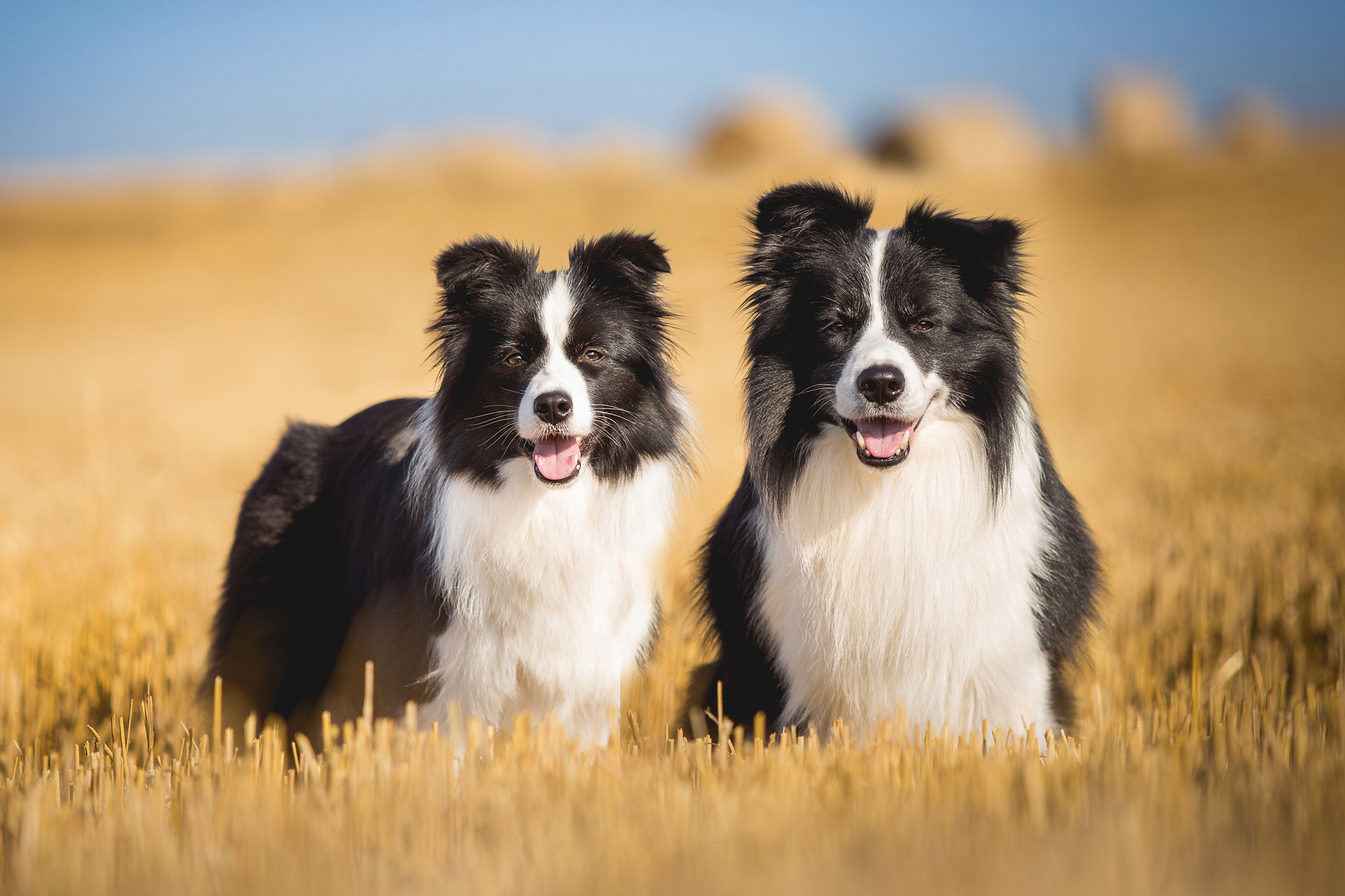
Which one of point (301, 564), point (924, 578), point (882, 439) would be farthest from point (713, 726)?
point (301, 564)

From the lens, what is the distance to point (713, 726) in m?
3.46

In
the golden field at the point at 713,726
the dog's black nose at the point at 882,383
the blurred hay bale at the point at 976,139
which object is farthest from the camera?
the blurred hay bale at the point at 976,139

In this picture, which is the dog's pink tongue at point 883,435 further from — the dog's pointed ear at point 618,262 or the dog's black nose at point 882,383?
the dog's pointed ear at point 618,262

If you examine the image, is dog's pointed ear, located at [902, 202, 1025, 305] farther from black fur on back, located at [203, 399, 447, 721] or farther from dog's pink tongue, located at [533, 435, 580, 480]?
black fur on back, located at [203, 399, 447, 721]

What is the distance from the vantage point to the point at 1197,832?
189 centimetres

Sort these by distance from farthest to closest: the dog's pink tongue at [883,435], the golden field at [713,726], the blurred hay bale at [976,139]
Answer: the blurred hay bale at [976,139] < the dog's pink tongue at [883,435] < the golden field at [713,726]

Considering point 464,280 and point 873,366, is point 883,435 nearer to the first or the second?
point 873,366

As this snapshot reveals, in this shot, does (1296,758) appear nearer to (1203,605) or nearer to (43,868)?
(1203,605)

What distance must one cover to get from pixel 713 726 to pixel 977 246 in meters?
1.96

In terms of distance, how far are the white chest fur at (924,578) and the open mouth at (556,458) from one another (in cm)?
70

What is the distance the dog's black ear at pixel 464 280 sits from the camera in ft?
10.3

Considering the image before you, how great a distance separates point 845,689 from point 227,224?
26012mm

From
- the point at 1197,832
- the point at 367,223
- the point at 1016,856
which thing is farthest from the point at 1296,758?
the point at 367,223

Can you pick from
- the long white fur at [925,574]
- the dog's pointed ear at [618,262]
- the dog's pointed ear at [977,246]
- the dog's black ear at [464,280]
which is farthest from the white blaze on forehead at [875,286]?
the dog's black ear at [464,280]
